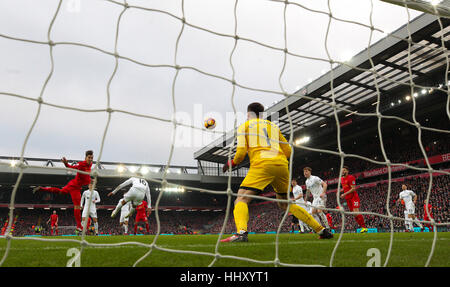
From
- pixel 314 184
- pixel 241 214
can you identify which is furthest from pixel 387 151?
pixel 241 214

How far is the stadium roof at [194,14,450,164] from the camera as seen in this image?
44.3 feet

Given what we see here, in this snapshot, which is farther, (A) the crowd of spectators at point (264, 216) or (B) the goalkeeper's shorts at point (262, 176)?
Answer: (A) the crowd of spectators at point (264, 216)

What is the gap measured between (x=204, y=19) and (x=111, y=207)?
34.0 meters

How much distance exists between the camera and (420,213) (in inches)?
691

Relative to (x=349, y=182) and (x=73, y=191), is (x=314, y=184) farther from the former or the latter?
(x=73, y=191)

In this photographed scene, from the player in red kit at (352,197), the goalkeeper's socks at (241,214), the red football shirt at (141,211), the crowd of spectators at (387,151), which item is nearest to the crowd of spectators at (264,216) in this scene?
the red football shirt at (141,211)

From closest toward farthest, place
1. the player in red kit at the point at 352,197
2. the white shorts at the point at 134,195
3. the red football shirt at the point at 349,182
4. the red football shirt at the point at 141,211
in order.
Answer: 1. the player in red kit at the point at 352,197
2. the red football shirt at the point at 349,182
3. the white shorts at the point at 134,195
4. the red football shirt at the point at 141,211

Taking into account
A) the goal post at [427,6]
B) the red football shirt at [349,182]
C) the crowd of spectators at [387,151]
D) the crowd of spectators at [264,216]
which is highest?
the crowd of spectators at [387,151]

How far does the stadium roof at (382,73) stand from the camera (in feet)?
44.3

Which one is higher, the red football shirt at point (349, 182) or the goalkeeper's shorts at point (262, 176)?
the red football shirt at point (349, 182)

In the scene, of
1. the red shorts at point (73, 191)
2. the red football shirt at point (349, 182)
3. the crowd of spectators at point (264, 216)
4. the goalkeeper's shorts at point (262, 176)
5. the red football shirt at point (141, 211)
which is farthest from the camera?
the crowd of spectators at point (264, 216)

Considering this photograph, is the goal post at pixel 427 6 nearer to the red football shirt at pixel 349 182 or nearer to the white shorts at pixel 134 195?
the red football shirt at pixel 349 182

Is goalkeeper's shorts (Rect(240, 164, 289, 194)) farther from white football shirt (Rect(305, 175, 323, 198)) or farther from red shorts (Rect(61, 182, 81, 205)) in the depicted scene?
white football shirt (Rect(305, 175, 323, 198))
